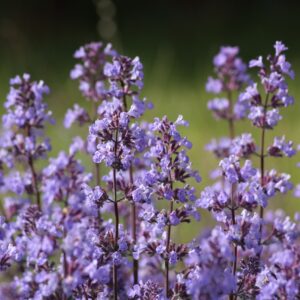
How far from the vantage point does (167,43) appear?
1164 centimetres

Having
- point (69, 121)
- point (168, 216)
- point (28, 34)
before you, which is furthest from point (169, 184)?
point (28, 34)

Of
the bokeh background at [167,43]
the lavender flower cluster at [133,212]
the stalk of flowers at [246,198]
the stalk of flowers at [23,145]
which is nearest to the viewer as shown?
the lavender flower cluster at [133,212]

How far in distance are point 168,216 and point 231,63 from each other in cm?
137

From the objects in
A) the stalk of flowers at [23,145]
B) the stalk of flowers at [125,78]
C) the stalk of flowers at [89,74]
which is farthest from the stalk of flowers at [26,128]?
the stalk of flowers at [125,78]

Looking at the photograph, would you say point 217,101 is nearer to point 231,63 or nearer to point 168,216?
point 231,63

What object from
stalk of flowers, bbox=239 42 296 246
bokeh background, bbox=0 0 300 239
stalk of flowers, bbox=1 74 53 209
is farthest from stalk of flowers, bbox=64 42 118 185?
bokeh background, bbox=0 0 300 239

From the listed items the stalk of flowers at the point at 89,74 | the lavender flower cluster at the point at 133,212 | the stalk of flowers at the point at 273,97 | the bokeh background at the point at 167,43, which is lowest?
the lavender flower cluster at the point at 133,212

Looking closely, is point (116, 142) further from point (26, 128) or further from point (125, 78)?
point (26, 128)

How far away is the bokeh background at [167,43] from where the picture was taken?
24.2ft

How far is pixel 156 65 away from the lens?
955 centimetres

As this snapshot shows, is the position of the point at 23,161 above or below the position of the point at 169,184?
above

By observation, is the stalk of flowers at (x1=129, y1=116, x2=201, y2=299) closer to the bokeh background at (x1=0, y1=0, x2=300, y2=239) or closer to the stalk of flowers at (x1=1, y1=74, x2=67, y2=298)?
the stalk of flowers at (x1=1, y1=74, x2=67, y2=298)

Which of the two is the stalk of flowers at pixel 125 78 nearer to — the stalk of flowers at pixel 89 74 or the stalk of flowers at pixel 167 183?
the stalk of flowers at pixel 167 183

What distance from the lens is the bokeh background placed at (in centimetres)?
738
